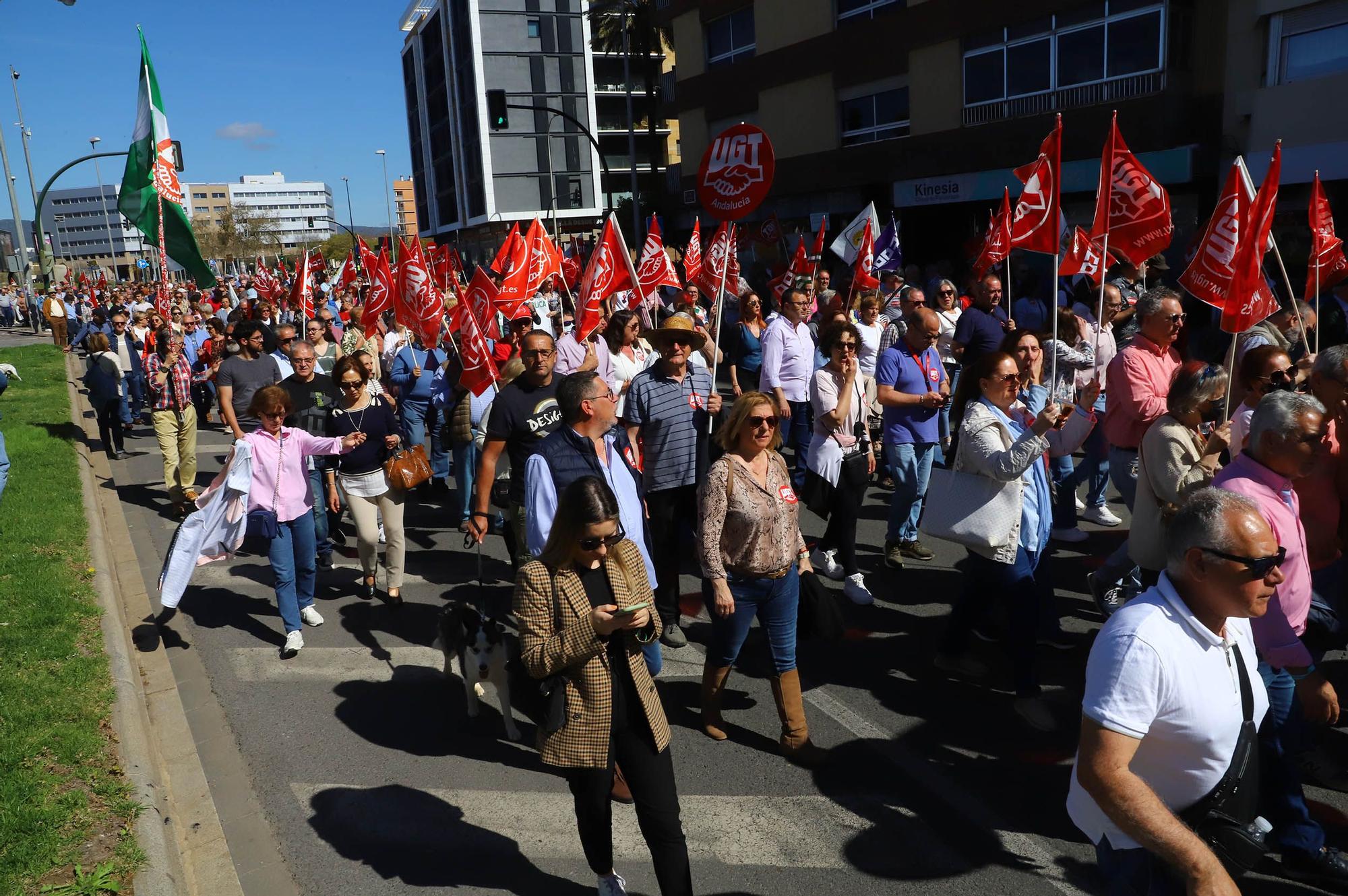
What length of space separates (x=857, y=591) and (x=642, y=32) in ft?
118

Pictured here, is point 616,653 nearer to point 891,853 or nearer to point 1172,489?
point 891,853

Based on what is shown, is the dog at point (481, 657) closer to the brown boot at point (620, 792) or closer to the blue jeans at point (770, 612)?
the brown boot at point (620, 792)

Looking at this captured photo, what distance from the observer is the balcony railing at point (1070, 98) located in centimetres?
1992

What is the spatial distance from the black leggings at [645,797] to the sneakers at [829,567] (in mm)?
3724

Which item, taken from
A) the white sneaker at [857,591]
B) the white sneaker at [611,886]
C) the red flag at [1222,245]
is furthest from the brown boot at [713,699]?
the red flag at [1222,245]

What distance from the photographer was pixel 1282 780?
12.0 ft

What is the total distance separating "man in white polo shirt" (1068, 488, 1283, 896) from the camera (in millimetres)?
2330

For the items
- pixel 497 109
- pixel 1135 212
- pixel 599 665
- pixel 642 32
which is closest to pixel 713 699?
pixel 599 665

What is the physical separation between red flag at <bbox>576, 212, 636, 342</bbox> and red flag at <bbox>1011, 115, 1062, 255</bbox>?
3788 mm

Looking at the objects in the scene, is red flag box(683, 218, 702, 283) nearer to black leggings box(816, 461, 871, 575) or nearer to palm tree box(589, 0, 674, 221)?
black leggings box(816, 461, 871, 575)

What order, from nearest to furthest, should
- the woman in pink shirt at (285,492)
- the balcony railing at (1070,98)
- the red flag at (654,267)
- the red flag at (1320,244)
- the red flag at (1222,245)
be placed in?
the red flag at (1222,245) < the woman in pink shirt at (285,492) < the red flag at (1320,244) < the red flag at (654,267) < the balcony railing at (1070,98)

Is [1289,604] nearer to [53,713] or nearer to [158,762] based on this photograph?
[158,762]

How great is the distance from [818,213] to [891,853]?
1046 inches

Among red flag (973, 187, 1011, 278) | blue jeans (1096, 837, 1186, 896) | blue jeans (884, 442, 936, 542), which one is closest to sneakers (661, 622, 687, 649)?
blue jeans (884, 442, 936, 542)
